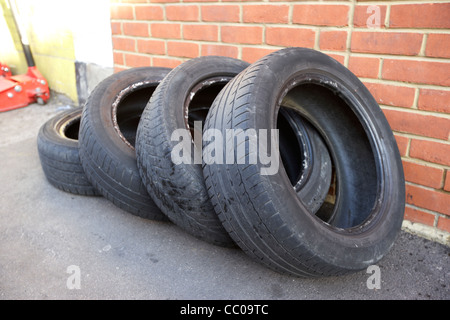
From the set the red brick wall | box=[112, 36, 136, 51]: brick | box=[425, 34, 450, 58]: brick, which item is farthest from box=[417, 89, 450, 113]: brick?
box=[112, 36, 136, 51]: brick

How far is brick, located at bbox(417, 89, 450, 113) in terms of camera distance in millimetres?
1644

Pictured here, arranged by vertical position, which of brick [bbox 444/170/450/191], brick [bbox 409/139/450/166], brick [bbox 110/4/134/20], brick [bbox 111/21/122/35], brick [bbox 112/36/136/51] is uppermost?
brick [bbox 110/4/134/20]

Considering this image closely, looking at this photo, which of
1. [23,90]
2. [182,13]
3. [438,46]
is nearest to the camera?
[438,46]

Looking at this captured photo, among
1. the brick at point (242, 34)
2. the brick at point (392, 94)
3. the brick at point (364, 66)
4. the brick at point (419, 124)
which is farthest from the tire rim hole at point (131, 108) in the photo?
the brick at point (419, 124)

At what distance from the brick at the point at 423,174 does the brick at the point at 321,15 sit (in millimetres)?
801

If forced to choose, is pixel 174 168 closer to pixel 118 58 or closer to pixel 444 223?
pixel 444 223

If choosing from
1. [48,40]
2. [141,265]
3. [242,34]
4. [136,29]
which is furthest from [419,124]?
[48,40]

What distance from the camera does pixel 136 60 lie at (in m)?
2.96

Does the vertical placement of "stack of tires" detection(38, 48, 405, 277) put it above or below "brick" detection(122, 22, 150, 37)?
below

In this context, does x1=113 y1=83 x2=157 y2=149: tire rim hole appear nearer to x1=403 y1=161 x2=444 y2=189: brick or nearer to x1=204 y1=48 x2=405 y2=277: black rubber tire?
x1=204 y1=48 x2=405 y2=277: black rubber tire

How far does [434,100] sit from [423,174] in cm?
37

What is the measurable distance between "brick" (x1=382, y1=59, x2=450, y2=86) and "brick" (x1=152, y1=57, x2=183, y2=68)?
147 centimetres

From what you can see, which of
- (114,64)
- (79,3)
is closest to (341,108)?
(114,64)
